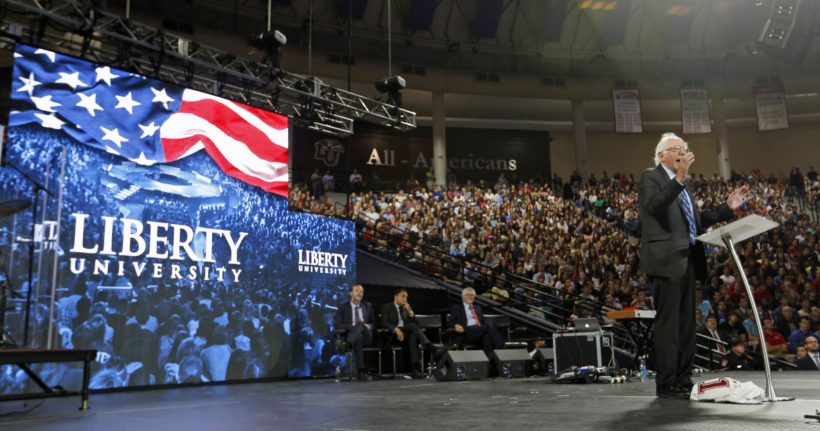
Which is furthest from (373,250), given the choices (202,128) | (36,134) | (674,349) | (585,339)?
(674,349)

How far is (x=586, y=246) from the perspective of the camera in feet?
47.1

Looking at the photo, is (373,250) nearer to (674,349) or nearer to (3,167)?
(3,167)

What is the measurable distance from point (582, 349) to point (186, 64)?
6.72 meters

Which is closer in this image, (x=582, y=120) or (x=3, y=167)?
(x=3, y=167)

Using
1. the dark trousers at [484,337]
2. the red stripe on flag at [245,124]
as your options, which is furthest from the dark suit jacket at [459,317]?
the red stripe on flag at [245,124]

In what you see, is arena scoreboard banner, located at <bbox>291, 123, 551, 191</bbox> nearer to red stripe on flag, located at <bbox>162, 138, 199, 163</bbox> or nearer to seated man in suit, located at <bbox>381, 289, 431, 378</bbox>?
seated man in suit, located at <bbox>381, 289, 431, 378</bbox>

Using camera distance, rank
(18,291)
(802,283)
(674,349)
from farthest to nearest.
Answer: (802,283) → (18,291) → (674,349)

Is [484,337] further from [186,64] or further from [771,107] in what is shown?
[771,107]

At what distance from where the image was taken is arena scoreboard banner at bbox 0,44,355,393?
664cm

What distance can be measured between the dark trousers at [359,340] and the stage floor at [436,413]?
10.8 ft

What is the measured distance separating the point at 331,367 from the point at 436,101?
596 inches

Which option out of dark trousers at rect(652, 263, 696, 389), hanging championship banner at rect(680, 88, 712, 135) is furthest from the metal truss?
hanging championship banner at rect(680, 88, 712, 135)

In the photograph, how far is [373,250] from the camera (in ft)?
42.4

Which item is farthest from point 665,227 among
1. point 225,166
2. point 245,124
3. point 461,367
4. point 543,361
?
point 245,124
